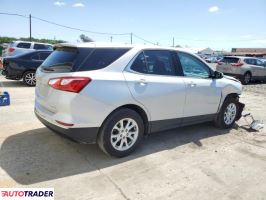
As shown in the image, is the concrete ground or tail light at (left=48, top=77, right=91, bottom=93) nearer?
the concrete ground

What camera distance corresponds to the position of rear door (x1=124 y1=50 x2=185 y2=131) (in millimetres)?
4375

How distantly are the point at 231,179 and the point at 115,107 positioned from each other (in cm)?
189

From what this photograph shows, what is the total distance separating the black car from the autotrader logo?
864 cm

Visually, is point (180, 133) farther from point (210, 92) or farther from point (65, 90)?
point (65, 90)

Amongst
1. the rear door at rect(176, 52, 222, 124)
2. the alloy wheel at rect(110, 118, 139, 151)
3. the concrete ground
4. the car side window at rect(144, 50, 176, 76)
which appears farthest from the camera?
the rear door at rect(176, 52, 222, 124)

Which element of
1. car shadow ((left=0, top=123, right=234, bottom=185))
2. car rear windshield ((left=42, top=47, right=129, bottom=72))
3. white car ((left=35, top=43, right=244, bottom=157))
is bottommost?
car shadow ((left=0, top=123, right=234, bottom=185))

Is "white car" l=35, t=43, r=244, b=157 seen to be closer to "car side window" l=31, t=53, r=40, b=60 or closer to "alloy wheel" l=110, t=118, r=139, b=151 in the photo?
"alloy wheel" l=110, t=118, r=139, b=151

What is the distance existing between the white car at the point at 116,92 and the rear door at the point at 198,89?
19 mm

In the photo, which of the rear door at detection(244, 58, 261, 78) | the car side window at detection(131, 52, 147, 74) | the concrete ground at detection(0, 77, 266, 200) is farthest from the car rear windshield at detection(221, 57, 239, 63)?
the car side window at detection(131, 52, 147, 74)

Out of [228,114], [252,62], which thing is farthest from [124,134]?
A: [252,62]

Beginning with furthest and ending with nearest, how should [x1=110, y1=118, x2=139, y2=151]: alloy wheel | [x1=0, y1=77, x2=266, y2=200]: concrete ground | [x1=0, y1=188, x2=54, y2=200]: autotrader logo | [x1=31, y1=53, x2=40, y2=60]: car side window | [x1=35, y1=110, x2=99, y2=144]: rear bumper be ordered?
1. [x1=31, y1=53, x2=40, y2=60]: car side window
2. [x1=110, y1=118, x2=139, y2=151]: alloy wheel
3. [x1=35, y1=110, x2=99, y2=144]: rear bumper
4. [x1=0, y1=77, x2=266, y2=200]: concrete ground
5. [x1=0, y1=188, x2=54, y2=200]: autotrader logo

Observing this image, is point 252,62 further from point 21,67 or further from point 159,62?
point 159,62

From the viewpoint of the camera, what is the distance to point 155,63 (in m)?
4.74

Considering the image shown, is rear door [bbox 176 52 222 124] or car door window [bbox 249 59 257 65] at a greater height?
car door window [bbox 249 59 257 65]
